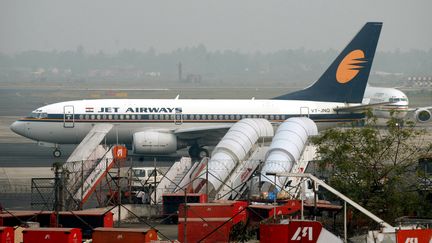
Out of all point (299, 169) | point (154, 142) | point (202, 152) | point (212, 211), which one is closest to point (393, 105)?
point (202, 152)

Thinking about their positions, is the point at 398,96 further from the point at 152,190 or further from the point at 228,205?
the point at 228,205

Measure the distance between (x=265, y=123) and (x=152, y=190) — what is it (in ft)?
41.2

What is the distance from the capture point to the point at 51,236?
28828 mm

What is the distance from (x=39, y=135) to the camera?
62438mm

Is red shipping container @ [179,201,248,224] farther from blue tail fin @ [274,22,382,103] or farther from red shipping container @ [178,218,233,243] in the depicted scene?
blue tail fin @ [274,22,382,103]

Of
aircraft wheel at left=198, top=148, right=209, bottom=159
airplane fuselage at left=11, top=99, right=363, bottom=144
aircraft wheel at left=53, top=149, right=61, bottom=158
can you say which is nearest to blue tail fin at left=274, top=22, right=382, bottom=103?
airplane fuselage at left=11, top=99, right=363, bottom=144

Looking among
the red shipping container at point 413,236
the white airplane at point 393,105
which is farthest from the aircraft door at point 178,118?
the red shipping container at point 413,236

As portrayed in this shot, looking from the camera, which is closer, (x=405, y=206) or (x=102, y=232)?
(x=102, y=232)

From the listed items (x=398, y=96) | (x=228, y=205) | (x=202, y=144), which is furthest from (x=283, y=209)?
(x=398, y=96)

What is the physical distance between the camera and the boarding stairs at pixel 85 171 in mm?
41750

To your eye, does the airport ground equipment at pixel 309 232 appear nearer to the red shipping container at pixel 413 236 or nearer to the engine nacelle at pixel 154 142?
the red shipping container at pixel 413 236

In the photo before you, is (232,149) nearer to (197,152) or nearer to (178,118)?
(197,152)

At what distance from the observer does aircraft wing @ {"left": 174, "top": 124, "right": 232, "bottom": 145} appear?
6128 centimetres

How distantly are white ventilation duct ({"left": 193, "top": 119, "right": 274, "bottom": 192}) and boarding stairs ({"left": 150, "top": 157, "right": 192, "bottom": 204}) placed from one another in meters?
1.69
